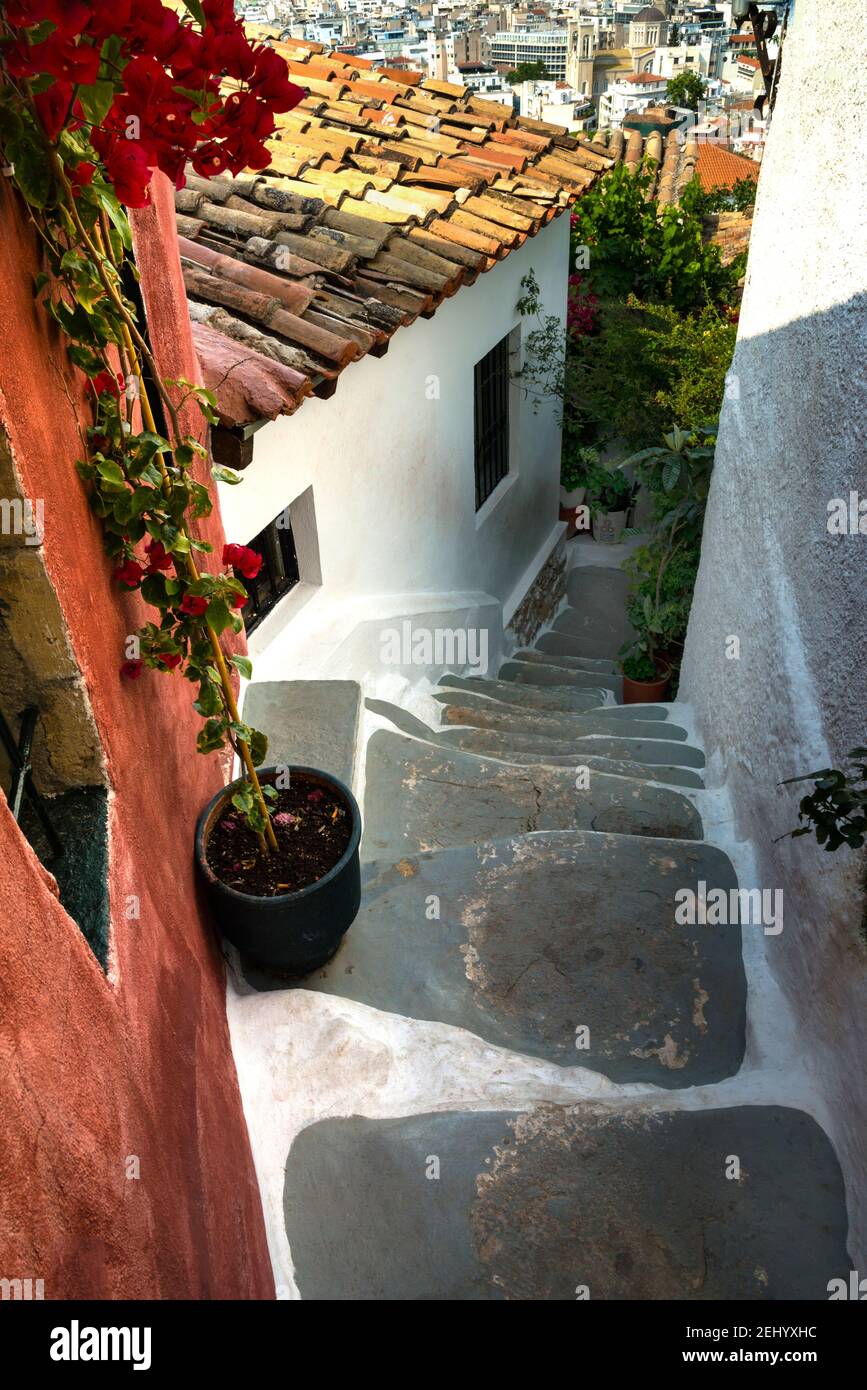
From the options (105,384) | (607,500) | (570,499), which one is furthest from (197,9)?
(570,499)

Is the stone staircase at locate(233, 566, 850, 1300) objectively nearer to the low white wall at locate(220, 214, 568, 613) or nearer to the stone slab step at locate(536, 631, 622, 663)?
the low white wall at locate(220, 214, 568, 613)

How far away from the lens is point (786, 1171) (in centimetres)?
329

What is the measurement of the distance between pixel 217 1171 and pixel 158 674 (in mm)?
1471

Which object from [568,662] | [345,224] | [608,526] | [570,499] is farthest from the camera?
[570,499]

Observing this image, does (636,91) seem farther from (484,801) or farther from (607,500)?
(484,801)

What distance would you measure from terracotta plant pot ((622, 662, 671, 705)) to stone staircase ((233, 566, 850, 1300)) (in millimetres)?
2615

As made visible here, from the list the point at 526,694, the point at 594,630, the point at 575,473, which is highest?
the point at 575,473

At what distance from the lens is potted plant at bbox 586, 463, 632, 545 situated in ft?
32.2

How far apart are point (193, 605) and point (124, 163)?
3.62 ft

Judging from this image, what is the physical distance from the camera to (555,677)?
9227 mm

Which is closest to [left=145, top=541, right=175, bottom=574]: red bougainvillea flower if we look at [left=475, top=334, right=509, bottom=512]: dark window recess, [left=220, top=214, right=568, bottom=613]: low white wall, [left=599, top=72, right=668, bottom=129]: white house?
[left=220, top=214, right=568, bottom=613]: low white wall

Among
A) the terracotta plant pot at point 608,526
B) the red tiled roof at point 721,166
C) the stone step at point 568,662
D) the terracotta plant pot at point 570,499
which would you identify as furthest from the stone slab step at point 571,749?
the red tiled roof at point 721,166

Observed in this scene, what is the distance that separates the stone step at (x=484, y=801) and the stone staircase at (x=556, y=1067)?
1cm

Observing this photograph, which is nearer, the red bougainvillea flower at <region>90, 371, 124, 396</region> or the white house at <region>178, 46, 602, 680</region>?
the red bougainvillea flower at <region>90, 371, 124, 396</region>
